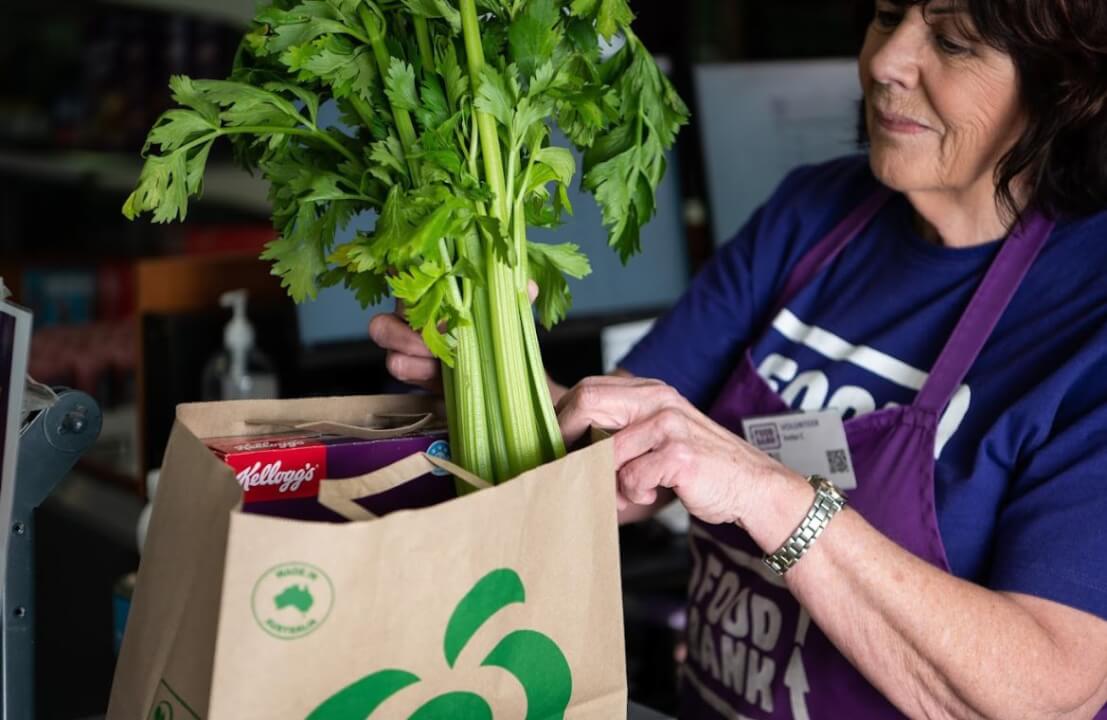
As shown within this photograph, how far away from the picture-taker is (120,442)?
2398 mm

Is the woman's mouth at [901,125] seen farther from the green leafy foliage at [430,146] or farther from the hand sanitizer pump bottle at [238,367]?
the hand sanitizer pump bottle at [238,367]

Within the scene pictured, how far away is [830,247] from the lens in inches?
63.6

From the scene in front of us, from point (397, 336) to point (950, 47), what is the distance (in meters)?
0.66

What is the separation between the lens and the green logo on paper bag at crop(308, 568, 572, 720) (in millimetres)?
868

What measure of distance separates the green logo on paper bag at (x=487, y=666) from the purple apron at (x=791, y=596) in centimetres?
47

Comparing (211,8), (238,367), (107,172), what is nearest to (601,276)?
(238,367)

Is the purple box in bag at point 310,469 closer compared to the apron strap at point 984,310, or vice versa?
the purple box in bag at point 310,469

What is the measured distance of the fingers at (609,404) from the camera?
1.13 m

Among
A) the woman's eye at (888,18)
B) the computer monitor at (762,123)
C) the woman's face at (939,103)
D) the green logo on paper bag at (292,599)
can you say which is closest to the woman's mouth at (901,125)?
the woman's face at (939,103)

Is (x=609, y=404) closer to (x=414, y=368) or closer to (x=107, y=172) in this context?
(x=414, y=368)

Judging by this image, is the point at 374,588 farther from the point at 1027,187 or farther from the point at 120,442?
the point at 120,442

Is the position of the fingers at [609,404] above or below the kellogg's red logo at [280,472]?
above

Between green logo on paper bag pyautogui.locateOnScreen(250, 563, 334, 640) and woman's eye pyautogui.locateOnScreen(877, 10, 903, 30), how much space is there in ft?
3.17

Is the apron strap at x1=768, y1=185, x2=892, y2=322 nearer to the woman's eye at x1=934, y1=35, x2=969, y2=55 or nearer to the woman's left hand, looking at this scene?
the woman's eye at x1=934, y1=35, x2=969, y2=55
